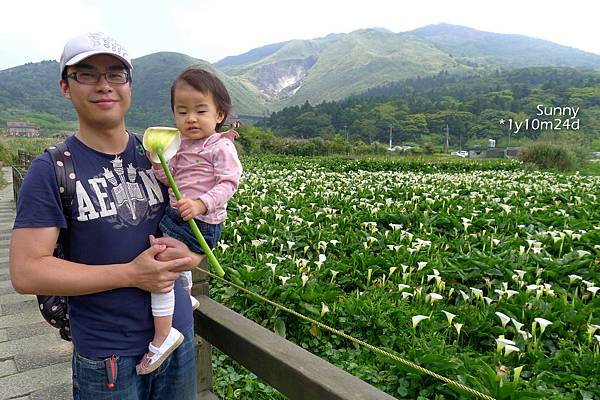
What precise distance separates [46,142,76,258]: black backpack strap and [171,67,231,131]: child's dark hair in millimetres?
573

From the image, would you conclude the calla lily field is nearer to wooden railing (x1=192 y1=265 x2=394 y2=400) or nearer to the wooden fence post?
the wooden fence post

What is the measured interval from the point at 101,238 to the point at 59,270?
180mm

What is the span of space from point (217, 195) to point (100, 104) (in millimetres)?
535

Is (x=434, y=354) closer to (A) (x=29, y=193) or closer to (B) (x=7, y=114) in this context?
(A) (x=29, y=193)

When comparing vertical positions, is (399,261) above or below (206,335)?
below

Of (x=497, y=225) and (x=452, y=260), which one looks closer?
(x=452, y=260)

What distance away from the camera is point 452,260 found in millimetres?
5176

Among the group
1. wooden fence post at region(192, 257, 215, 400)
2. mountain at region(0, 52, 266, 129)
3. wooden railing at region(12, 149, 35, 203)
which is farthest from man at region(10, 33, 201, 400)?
mountain at region(0, 52, 266, 129)

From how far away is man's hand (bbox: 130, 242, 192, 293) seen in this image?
154 cm

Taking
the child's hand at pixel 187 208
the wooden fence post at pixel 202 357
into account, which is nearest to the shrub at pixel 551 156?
the wooden fence post at pixel 202 357

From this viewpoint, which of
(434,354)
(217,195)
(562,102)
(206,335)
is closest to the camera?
(217,195)

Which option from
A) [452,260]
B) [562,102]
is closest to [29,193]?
[452,260]

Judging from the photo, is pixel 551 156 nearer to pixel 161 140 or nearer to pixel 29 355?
pixel 29 355

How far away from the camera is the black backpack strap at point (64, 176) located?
1.49 metres
